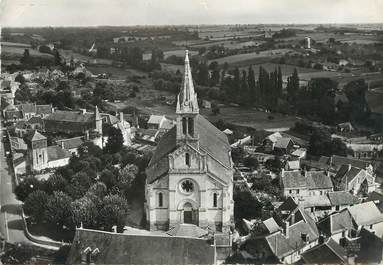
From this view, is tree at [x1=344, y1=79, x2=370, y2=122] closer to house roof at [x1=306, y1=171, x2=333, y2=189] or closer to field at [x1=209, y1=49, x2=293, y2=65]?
house roof at [x1=306, y1=171, x2=333, y2=189]

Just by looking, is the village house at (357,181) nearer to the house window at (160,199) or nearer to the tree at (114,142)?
the house window at (160,199)

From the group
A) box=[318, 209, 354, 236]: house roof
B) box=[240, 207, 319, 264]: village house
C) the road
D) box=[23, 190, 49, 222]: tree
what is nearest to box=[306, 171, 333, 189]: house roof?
box=[318, 209, 354, 236]: house roof

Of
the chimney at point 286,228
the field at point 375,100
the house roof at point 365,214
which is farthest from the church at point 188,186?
the field at point 375,100

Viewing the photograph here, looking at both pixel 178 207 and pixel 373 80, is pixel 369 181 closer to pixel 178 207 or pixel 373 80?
pixel 373 80

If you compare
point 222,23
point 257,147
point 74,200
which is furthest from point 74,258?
point 257,147

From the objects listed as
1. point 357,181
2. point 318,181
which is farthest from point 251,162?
point 357,181

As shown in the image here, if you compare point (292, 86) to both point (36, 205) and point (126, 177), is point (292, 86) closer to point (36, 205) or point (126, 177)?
point (126, 177)
